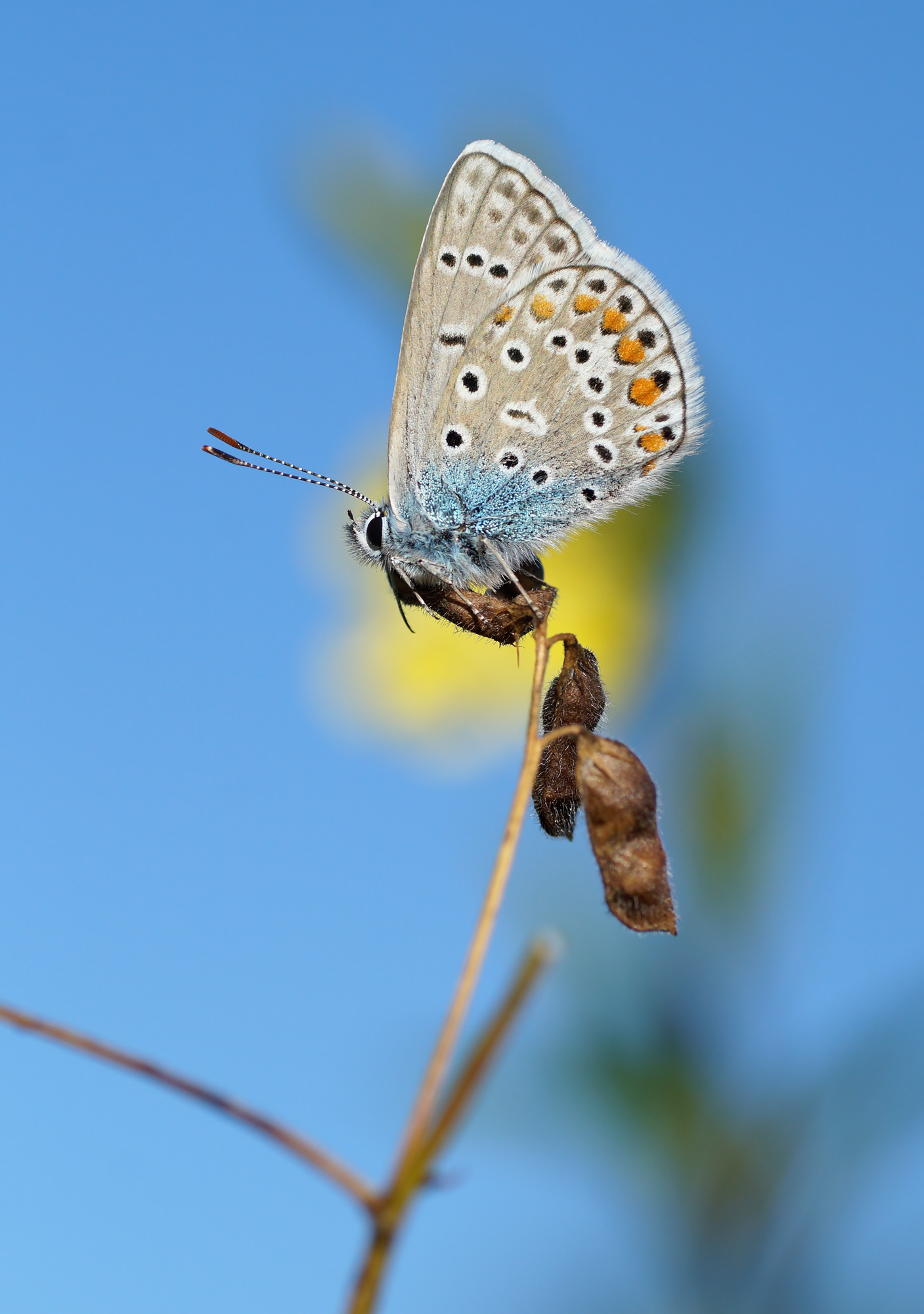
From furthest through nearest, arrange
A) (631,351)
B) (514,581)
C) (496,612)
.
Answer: (631,351), (514,581), (496,612)

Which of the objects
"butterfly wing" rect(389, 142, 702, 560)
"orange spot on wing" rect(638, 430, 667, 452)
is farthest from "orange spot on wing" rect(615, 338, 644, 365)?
"orange spot on wing" rect(638, 430, 667, 452)

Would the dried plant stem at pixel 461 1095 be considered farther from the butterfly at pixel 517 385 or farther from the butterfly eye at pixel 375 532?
the butterfly eye at pixel 375 532

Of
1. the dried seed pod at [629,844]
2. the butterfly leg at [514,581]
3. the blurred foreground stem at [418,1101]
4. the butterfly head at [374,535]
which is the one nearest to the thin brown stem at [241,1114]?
the blurred foreground stem at [418,1101]

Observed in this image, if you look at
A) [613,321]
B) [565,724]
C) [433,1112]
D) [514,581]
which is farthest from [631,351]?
[433,1112]

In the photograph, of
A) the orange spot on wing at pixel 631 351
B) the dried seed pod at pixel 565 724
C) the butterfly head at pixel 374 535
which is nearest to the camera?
the dried seed pod at pixel 565 724

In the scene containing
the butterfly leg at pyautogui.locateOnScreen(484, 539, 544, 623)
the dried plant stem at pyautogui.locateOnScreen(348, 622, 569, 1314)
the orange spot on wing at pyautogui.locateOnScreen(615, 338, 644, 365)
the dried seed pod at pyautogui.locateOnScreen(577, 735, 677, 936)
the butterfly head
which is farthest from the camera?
the butterfly head

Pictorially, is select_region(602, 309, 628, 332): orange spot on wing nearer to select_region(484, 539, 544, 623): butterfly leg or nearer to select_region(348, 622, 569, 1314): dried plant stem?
select_region(484, 539, 544, 623): butterfly leg

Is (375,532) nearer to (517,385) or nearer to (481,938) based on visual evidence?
(517,385)
